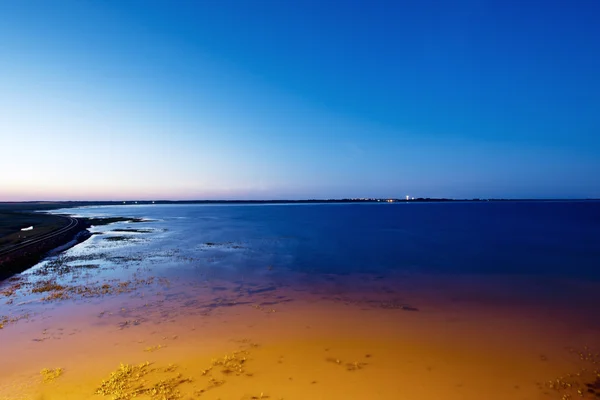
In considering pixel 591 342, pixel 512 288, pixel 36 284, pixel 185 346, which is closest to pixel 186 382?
pixel 185 346

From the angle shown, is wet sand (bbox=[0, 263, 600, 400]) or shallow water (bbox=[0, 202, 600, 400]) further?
shallow water (bbox=[0, 202, 600, 400])

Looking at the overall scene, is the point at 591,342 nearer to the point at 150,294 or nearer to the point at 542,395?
the point at 542,395

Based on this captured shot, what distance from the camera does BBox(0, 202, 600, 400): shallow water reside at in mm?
8898

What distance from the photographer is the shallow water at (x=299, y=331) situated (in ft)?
29.2

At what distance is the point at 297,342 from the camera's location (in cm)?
1174

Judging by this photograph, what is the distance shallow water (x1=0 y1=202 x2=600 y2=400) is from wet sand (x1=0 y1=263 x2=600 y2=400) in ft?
0.19

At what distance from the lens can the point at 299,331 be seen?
12812mm

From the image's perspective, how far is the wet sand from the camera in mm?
8766

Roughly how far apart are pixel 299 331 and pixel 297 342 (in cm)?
107

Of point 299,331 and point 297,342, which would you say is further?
point 299,331

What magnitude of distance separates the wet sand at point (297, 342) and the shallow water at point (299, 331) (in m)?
0.06

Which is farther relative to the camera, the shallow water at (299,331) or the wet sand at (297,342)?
the shallow water at (299,331)

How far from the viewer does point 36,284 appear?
64.2 feet

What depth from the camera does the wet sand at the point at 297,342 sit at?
8766mm
